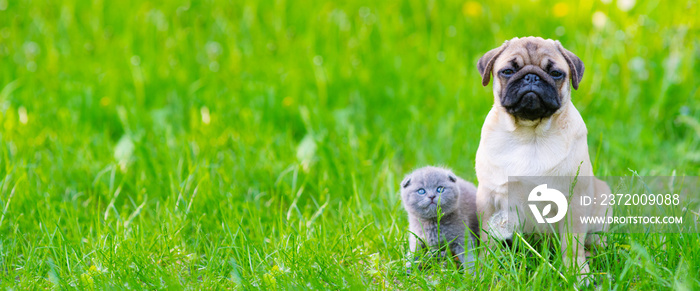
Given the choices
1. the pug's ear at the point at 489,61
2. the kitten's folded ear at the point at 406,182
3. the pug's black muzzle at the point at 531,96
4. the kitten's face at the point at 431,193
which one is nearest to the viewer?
the pug's black muzzle at the point at 531,96

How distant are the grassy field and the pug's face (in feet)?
2.69

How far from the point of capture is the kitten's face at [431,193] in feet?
13.3

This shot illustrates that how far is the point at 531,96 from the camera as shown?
354 cm

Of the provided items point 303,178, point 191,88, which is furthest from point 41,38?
point 303,178

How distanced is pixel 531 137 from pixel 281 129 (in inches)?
134

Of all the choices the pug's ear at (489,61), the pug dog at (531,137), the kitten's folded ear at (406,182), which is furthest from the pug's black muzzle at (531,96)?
the kitten's folded ear at (406,182)

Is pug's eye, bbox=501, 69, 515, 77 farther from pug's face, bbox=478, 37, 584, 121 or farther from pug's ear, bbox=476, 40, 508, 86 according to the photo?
pug's ear, bbox=476, 40, 508, 86

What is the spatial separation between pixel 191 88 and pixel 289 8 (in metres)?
2.02

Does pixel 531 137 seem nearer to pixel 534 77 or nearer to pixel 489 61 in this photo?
pixel 534 77

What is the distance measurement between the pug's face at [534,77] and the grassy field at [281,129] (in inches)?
32.3

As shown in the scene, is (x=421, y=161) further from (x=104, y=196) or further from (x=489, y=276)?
(x=104, y=196)

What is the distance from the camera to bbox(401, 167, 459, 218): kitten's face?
4.06 metres

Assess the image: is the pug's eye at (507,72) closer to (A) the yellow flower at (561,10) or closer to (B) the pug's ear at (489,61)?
(B) the pug's ear at (489,61)

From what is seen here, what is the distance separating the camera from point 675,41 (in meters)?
7.25
